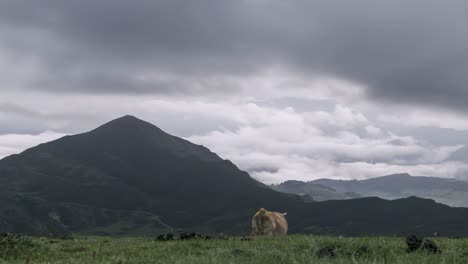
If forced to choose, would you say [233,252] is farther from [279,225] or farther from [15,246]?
[279,225]

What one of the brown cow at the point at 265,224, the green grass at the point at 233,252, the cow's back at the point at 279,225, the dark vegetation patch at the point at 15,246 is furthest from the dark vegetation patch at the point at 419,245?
the cow's back at the point at 279,225

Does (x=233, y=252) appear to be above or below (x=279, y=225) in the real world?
below

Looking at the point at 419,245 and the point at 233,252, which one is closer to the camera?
the point at 233,252

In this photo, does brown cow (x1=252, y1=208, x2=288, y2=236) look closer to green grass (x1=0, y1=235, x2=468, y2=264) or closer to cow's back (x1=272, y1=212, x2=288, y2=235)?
cow's back (x1=272, y1=212, x2=288, y2=235)

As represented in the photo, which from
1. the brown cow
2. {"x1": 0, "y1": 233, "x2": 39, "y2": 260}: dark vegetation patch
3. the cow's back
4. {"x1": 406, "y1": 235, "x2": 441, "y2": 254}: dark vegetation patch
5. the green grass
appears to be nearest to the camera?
the green grass

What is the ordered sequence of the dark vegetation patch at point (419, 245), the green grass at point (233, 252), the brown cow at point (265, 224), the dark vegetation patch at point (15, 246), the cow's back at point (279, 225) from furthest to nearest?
the cow's back at point (279, 225) < the brown cow at point (265, 224) < the dark vegetation patch at point (15, 246) < the dark vegetation patch at point (419, 245) < the green grass at point (233, 252)

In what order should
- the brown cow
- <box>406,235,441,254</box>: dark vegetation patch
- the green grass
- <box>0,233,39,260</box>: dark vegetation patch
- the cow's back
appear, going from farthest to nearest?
the cow's back < the brown cow < <box>0,233,39,260</box>: dark vegetation patch < <box>406,235,441,254</box>: dark vegetation patch < the green grass

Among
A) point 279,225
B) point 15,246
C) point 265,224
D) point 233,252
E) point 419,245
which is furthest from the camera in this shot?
point 279,225

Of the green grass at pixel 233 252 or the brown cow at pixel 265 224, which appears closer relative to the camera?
the green grass at pixel 233 252

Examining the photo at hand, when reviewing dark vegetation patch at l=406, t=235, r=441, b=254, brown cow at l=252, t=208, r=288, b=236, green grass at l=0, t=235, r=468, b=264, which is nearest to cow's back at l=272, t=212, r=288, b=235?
brown cow at l=252, t=208, r=288, b=236

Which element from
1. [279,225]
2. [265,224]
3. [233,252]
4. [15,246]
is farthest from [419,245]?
[279,225]

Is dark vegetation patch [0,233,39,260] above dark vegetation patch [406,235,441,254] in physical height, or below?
below

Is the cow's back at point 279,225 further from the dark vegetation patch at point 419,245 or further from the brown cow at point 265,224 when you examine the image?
the dark vegetation patch at point 419,245

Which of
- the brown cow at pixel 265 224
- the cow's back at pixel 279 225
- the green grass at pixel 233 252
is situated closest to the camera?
the green grass at pixel 233 252
